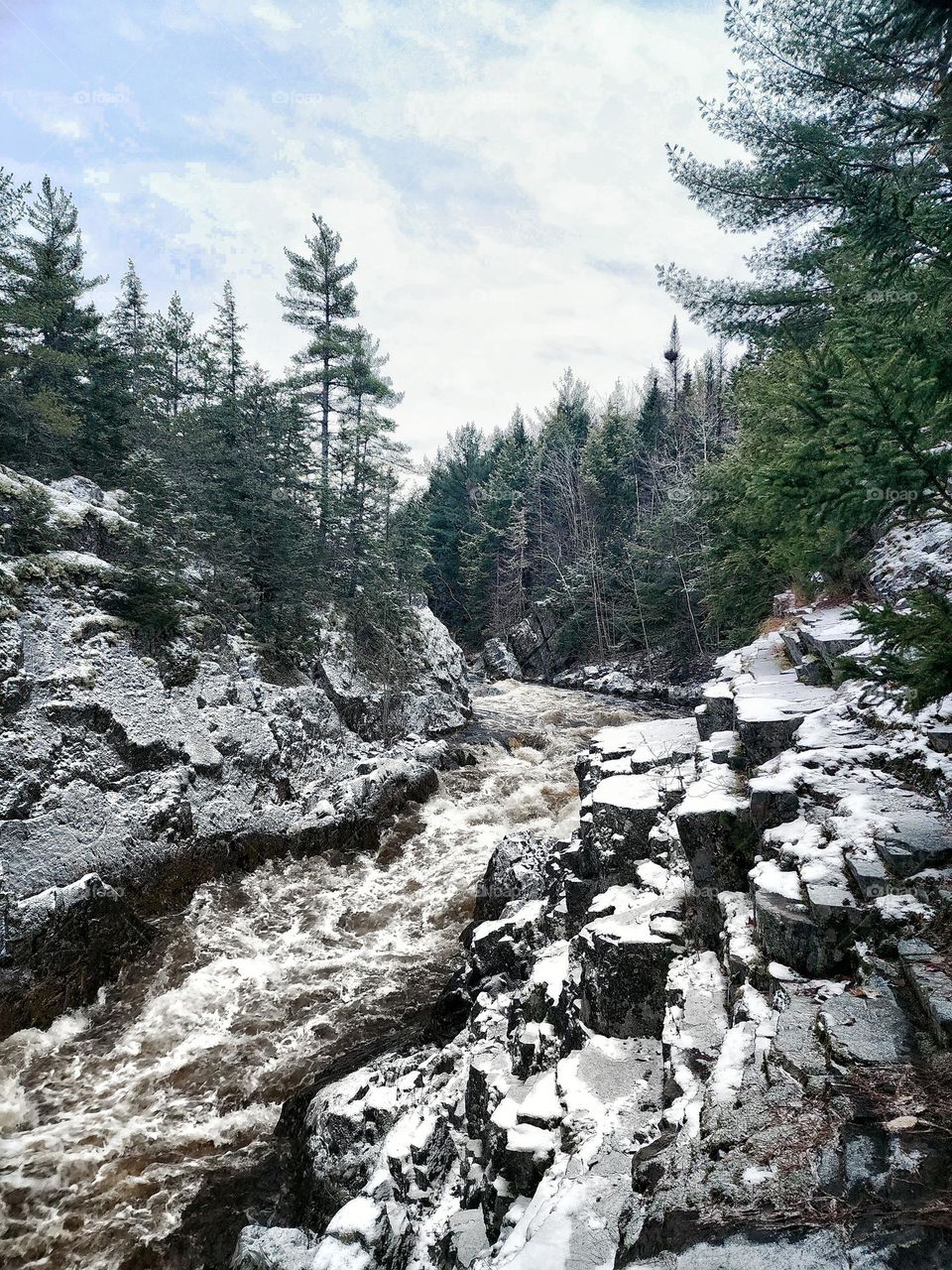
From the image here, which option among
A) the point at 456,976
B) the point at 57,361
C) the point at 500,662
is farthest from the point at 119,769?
the point at 500,662

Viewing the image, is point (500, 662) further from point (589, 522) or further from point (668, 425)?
point (668, 425)

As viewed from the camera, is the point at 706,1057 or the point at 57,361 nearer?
the point at 706,1057

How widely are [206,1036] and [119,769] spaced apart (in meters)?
4.43

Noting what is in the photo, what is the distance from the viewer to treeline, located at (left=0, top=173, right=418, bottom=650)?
13219 mm

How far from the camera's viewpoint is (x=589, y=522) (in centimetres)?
3731

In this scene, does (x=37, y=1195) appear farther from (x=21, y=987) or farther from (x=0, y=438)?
(x=0, y=438)

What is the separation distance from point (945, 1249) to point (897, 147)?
9237 mm

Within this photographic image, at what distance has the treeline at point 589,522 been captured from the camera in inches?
1144

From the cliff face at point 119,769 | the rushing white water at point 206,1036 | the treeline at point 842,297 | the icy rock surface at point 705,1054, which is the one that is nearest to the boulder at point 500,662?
the treeline at point 842,297

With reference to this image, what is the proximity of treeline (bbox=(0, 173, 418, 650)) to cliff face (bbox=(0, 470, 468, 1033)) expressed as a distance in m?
0.92

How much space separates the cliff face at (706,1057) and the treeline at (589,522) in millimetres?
20281

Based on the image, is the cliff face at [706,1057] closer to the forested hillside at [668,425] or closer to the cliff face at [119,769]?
the forested hillside at [668,425]

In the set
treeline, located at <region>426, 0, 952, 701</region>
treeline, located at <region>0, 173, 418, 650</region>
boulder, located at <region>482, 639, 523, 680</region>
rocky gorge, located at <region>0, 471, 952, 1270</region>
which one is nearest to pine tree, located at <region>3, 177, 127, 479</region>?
treeline, located at <region>0, 173, 418, 650</region>

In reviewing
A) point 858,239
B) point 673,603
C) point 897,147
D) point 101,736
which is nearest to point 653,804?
point 858,239
